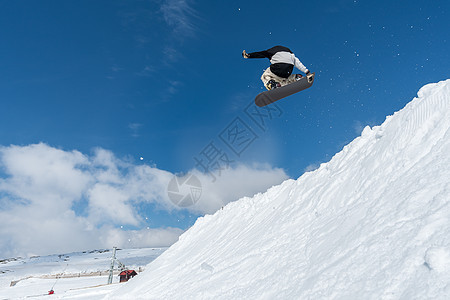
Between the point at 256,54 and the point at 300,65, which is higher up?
the point at 256,54

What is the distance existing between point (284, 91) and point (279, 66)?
0.74m

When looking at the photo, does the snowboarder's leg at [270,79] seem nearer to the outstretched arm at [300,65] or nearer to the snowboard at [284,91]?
the snowboard at [284,91]

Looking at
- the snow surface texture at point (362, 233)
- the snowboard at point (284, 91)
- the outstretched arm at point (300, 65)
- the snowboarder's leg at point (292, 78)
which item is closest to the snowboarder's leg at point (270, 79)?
the snowboarder's leg at point (292, 78)

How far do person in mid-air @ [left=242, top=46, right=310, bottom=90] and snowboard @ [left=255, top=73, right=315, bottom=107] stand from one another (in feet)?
0.93

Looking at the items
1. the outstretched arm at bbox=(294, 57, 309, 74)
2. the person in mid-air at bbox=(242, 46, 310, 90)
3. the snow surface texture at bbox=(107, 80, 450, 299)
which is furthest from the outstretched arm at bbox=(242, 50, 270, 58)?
the snow surface texture at bbox=(107, 80, 450, 299)

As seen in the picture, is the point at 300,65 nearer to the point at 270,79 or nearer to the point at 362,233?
the point at 270,79

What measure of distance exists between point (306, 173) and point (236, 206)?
4934mm

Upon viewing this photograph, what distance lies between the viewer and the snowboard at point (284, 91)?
8164mm

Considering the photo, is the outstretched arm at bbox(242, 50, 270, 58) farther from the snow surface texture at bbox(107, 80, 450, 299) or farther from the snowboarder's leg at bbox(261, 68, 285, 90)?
the snow surface texture at bbox(107, 80, 450, 299)

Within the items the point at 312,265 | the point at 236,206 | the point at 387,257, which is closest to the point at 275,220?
the point at 312,265

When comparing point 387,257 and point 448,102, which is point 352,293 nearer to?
point 387,257

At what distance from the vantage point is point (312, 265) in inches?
177

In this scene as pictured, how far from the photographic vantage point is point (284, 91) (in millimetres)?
8359


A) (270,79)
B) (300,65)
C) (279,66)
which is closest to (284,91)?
(270,79)
